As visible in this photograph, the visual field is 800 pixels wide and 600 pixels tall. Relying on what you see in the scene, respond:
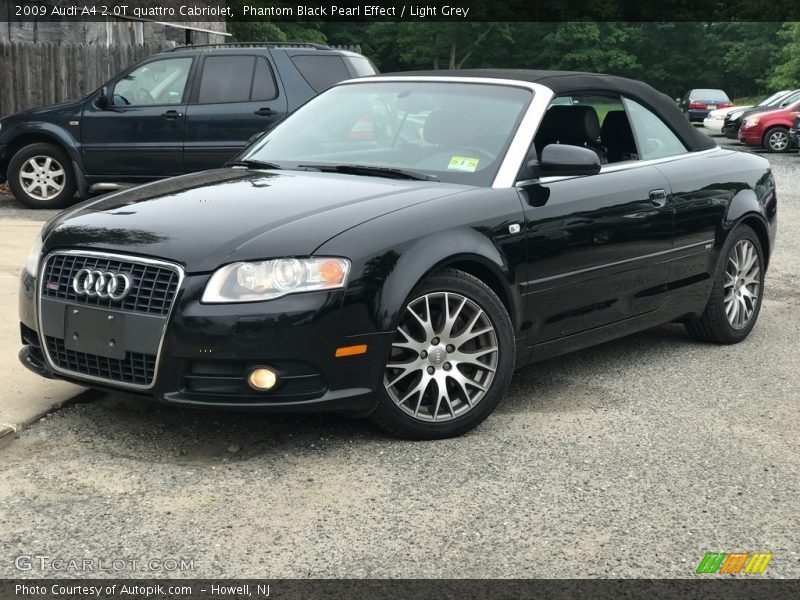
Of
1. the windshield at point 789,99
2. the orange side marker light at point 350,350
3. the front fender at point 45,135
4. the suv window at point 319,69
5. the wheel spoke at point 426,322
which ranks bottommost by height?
the windshield at point 789,99

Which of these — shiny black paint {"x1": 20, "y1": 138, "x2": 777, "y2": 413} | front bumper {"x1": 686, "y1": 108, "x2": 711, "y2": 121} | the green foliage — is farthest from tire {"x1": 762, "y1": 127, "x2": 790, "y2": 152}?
the green foliage

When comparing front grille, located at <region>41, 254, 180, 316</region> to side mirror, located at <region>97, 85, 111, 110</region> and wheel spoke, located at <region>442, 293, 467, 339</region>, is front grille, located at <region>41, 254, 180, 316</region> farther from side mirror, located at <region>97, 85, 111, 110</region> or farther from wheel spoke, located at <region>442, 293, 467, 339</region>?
side mirror, located at <region>97, 85, 111, 110</region>

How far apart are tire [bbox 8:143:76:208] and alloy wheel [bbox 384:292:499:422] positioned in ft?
30.9

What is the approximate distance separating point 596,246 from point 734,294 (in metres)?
1.68

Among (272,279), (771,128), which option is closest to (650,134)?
(272,279)

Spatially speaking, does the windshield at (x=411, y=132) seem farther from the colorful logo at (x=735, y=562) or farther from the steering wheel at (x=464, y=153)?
the colorful logo at (x=735, y=562)

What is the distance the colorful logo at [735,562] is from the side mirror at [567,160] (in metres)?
2.19

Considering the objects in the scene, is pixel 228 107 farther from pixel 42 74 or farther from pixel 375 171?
pixel 375 171

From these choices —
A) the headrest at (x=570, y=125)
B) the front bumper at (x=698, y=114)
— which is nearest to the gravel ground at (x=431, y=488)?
the headrest at (x=570, y=125)

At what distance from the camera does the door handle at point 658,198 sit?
20.4 feet

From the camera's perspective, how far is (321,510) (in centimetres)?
416

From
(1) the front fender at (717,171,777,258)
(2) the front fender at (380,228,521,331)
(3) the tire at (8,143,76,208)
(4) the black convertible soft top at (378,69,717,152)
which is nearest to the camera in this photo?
(2) the front fender at (380,228,521,331)

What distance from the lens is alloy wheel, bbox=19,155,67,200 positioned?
13398mm

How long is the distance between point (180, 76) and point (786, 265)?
6905mm
